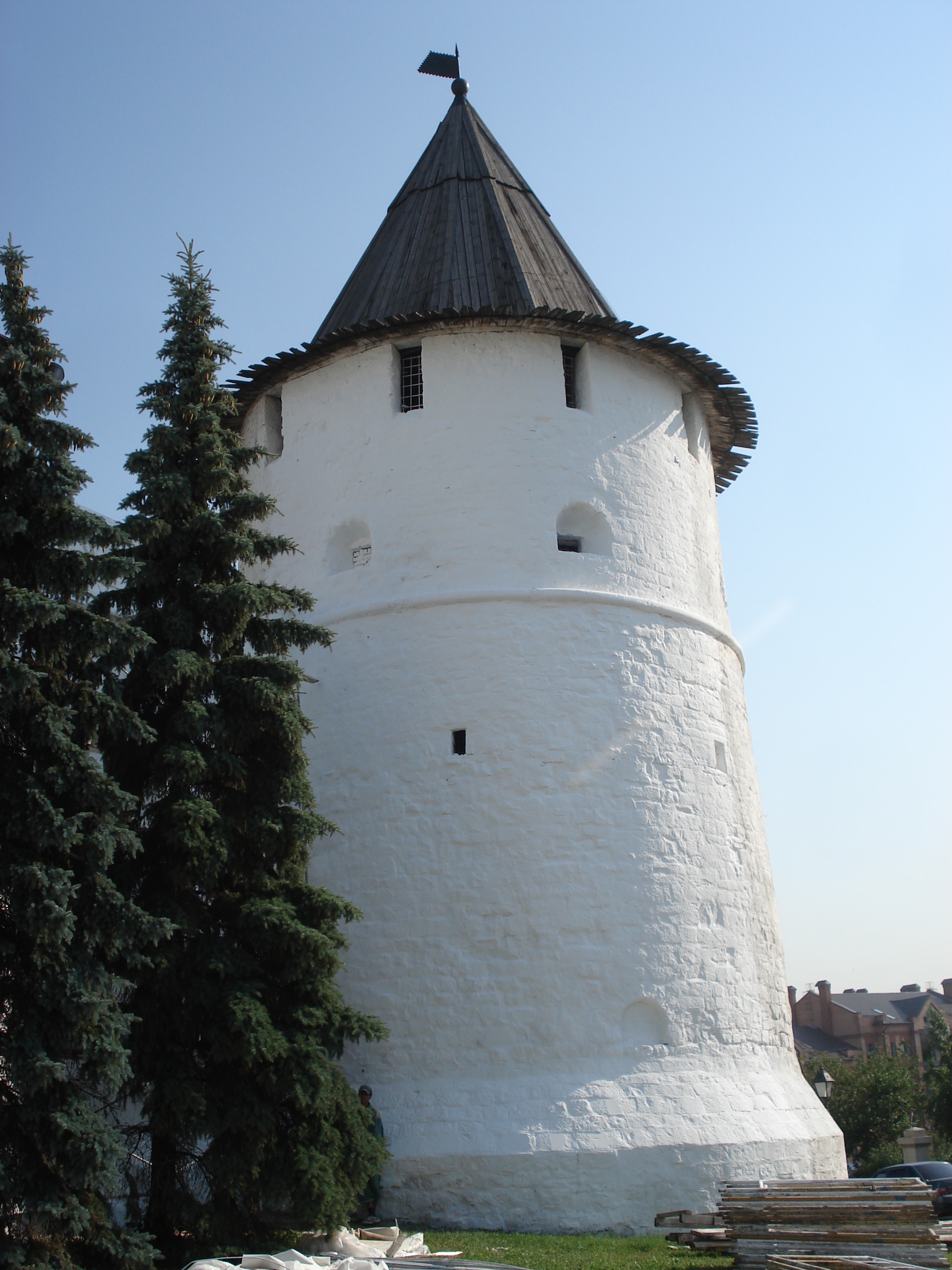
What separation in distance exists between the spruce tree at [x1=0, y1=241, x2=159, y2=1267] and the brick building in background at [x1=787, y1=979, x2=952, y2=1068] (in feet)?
155

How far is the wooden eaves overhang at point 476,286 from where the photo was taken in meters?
14.9

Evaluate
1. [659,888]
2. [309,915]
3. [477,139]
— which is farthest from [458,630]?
[477,139]

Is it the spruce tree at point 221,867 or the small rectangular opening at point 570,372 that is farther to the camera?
the small rectangular opening at point 570,372

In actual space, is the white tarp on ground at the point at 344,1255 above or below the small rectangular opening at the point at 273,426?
below

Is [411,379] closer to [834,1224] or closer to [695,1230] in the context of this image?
[695,1230]

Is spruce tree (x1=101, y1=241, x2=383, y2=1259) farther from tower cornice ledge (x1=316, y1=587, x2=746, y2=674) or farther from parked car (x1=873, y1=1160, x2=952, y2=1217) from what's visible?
parked car (x1=873, y1=1160, x2=952, y2=1217)

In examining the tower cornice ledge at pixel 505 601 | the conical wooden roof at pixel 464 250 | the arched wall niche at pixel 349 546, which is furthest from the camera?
the conical wooden roof at pixel 464 250

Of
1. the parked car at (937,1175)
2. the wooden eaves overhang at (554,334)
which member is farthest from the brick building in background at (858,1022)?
the wooden eaves overhang at (554,334)

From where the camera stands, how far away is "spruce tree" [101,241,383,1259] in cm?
902

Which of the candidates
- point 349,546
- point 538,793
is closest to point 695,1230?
point 538,793

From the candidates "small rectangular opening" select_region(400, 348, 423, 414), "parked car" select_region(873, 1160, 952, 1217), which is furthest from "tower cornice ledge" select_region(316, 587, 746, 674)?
"parked car" select_region(873, 1160, 952, 1217)

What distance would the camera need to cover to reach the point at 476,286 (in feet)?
50.8

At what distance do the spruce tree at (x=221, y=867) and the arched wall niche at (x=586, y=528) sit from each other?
14.6ft

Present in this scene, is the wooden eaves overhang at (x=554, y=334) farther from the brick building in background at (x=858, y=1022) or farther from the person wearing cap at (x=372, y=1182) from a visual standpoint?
Result: the brick building in background at (x=858, y=1022)
